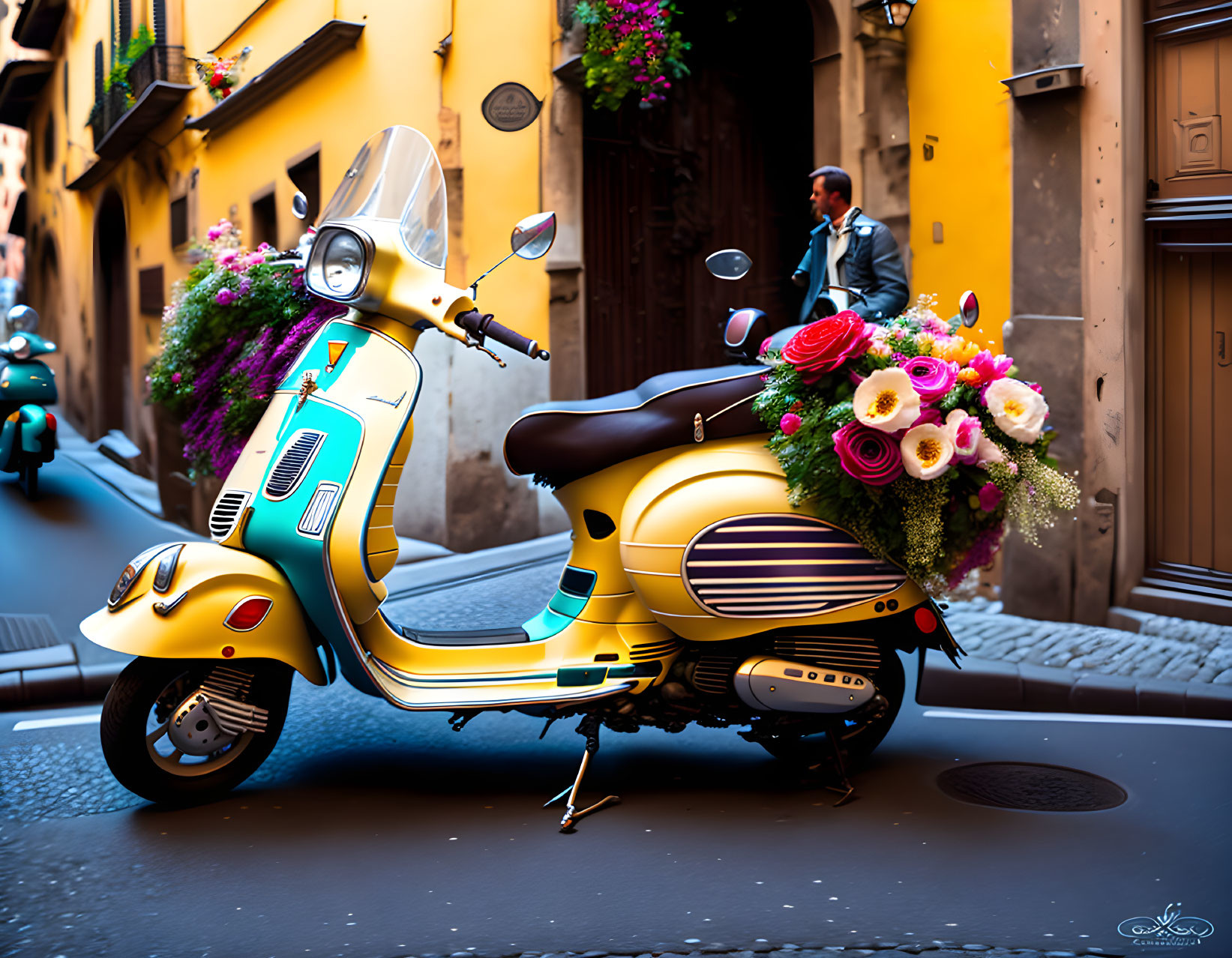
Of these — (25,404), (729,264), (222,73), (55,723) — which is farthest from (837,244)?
(222,73)

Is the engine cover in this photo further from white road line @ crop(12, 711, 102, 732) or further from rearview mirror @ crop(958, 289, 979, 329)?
white road line @ crop(12, 711, 102, 732)

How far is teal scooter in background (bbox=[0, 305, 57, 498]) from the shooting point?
33.5 ft

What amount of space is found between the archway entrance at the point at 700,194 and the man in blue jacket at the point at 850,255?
9.86 ft

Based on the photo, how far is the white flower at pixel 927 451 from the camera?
349 centimetres

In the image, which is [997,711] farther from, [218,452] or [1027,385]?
[218,452]

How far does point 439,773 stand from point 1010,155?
17.0 feet

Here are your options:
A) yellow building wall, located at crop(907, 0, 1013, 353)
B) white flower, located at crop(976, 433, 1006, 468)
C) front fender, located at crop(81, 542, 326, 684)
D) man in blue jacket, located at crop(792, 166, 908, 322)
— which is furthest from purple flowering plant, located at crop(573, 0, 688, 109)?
front fender, located at crop(81, 542, 326, 684)

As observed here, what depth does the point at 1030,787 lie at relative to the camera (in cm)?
393

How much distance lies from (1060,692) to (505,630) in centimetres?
248

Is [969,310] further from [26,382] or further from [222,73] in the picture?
[222,73]

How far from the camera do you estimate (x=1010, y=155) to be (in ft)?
23.4

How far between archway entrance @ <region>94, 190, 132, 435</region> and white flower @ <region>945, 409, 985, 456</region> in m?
16.0

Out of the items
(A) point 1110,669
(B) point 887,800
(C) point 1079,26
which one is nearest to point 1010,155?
(C) point 1079,26

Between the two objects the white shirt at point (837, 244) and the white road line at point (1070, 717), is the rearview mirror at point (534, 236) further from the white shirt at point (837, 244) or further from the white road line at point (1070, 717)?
the white road line at point (1070, 717)
